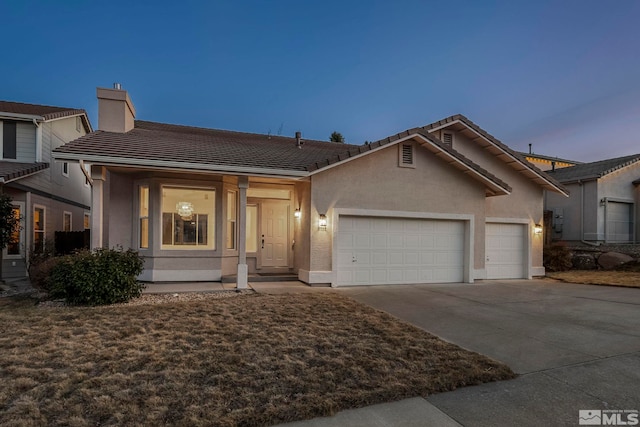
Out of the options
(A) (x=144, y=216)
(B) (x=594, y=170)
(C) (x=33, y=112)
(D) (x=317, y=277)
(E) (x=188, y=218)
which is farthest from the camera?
(B) (x=594, y=170)

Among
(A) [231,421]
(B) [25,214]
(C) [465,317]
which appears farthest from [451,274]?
(B) [25,214]

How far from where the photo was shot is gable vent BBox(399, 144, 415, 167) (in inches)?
406

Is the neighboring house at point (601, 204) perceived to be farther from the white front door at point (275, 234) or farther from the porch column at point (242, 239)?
the porch column at point (242, 239)

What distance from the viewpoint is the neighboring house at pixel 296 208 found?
903cm

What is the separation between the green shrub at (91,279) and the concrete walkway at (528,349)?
498 centimetres

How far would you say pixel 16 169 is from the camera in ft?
38.4

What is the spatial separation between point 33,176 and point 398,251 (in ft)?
42.2

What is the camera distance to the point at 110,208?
31.3ft

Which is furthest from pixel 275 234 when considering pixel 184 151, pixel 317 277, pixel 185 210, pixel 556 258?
pixel 556 258

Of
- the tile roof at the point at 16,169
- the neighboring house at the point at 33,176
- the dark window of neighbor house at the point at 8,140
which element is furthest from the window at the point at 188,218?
the dark window of neighbor house at the point at 8,140

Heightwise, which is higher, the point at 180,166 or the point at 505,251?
the point at 180,166

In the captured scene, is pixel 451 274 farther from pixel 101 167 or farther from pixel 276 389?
pixel 101 167

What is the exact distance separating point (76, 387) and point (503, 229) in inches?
497

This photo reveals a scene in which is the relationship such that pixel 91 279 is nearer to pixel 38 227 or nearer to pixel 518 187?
pixel 38 227
